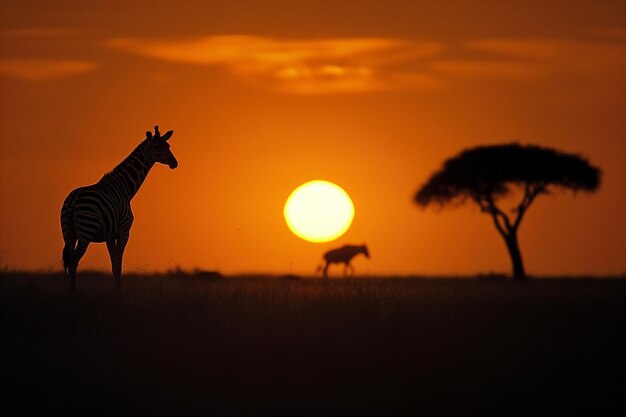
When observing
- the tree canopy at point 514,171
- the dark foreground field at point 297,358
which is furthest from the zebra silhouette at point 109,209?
the tree canopy at point 514,171

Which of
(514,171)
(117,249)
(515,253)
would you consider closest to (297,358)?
(117,249)

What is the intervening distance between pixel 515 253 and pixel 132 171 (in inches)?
864

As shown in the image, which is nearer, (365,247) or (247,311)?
(247,311)

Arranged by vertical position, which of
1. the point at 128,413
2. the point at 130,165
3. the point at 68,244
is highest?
the point at 130,165

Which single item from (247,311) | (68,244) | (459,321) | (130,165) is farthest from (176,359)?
(130,165)

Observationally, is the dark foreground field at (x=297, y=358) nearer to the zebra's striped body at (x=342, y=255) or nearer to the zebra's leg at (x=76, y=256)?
the zebra's leg at (x=76, y=256)

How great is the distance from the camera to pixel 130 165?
1811cm

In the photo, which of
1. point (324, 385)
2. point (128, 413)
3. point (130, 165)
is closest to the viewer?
point (128, 413)

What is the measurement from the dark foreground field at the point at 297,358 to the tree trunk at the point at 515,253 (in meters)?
22.4

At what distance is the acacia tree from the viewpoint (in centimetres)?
3909

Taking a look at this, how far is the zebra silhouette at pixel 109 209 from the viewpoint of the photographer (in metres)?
16.3

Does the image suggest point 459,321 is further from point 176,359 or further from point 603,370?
point 176,359

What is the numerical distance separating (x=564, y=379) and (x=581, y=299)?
6.95 meters

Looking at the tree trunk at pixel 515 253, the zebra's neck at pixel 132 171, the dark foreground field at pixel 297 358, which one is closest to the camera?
the dark foreground field at pixel 297 358
